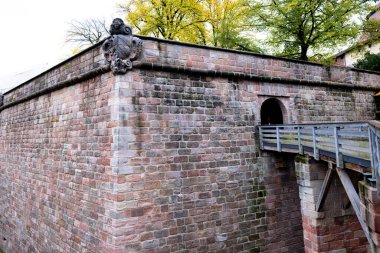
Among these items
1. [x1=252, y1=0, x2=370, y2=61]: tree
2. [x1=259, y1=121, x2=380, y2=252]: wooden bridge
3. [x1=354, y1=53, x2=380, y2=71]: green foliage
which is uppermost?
[x1=252, y1=0, x2=370, y2=61]: tree

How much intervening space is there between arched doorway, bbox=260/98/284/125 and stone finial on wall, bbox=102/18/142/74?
487 cm

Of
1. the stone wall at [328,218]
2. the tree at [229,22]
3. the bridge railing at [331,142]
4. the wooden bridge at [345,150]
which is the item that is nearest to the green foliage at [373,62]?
the tree at [229,22]

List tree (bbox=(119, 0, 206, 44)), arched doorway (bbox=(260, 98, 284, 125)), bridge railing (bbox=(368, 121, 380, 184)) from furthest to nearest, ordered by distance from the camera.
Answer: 1. tree (bbox=(119, 0, 206, 44))
2. arched doorway (bbox=(260, 98, 284, 125))
3. bridge railing (bbox=(368, 121, 380, 184))

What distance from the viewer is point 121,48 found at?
6480mm

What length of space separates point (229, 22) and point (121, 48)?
11.1m

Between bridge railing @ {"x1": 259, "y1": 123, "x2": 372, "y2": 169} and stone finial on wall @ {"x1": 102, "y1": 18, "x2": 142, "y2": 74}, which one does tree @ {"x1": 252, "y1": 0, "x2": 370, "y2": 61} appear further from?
stone finial on wall @ {"x1": 102, "y1": 18, "x2": 142, "y2": 74}

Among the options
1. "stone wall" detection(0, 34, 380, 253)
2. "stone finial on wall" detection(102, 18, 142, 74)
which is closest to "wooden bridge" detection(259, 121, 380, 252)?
"stone wall" detection(0, 34, 380, 253)

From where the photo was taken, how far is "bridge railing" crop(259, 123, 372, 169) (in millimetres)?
4594

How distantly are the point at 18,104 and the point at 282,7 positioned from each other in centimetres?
1246

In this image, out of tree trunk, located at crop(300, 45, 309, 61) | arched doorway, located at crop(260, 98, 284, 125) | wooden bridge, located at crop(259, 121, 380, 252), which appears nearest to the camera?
wooden bridge, located at crop(259, 121, 380, 252)

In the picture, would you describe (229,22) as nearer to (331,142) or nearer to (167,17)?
(167,17)

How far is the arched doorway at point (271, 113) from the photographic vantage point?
9.59m

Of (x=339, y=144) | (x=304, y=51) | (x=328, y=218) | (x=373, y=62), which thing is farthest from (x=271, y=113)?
(x=373, y=62)

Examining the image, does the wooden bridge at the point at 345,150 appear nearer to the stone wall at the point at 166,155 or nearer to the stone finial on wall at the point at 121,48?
the stone wall at the point at 166,155
